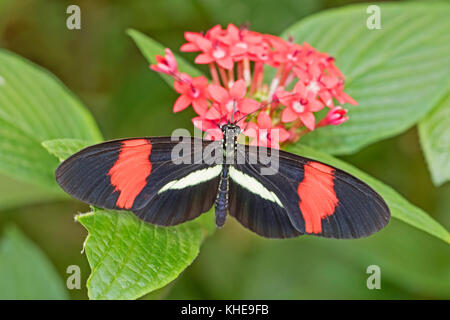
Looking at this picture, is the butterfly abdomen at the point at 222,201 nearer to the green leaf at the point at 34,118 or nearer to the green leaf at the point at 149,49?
the green leaf at the point at 149,49

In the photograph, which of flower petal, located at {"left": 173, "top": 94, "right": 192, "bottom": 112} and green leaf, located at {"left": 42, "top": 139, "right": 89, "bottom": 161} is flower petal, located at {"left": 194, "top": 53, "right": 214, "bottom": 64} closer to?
flower petal, located at {"left": 173, "top": 94, "right": 192, "bottom": 112}

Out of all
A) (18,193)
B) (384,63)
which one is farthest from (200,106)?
(18,193)

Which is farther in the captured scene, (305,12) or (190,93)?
(305,12)

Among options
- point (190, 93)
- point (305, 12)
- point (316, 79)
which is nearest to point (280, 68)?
point (316, 79)

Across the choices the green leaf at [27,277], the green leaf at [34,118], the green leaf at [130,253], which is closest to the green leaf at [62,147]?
the green leaf at [130,253]

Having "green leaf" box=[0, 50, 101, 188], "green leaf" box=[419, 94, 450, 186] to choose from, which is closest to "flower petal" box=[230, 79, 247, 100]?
"green leaf" box=[0, 50, 101, 188]
